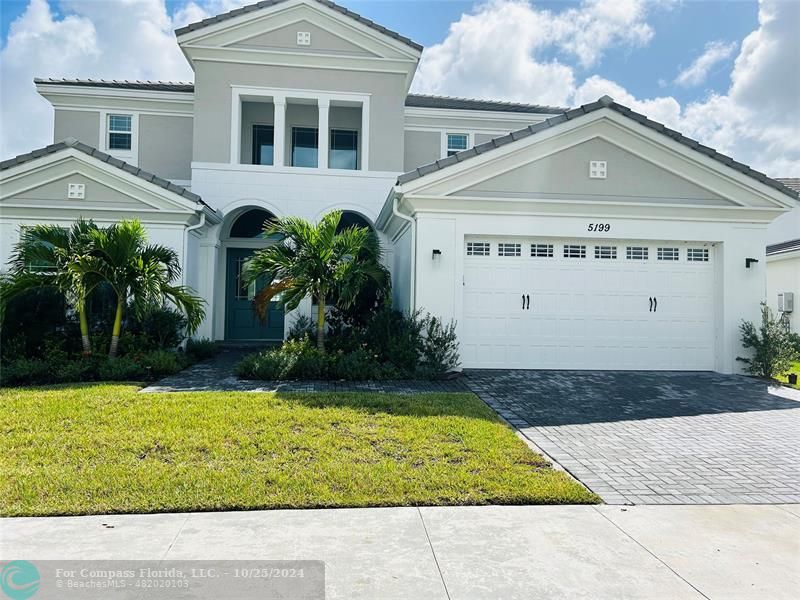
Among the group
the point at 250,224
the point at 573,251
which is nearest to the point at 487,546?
the point at 573,251

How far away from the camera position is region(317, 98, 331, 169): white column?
576 inches

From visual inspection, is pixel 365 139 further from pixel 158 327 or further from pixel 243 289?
pixel 158 327

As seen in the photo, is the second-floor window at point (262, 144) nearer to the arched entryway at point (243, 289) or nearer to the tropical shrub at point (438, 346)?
the arched entryway at point (243, 289)

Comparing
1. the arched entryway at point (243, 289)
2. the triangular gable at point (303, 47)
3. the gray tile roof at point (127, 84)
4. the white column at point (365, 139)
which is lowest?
the arched entryway at point (243, 289)

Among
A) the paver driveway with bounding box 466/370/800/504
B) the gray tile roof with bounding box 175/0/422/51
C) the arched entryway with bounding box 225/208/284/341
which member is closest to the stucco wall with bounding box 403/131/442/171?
the gray tile roof with bounding box 175/0/422/51

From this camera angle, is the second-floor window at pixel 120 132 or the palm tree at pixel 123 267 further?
the second-floor window at pixel 120 132

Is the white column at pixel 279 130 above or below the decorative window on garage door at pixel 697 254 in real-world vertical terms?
above

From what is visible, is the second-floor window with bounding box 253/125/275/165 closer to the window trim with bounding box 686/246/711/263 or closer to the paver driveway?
the paver driveway

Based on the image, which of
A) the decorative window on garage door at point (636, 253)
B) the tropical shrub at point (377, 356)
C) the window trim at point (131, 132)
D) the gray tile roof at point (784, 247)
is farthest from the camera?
the gray tile roof at point (784, 247)

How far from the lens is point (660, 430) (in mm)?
6473

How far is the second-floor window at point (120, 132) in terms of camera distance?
51.6 feet

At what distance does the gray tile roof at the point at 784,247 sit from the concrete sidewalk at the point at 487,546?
16975 millimetres

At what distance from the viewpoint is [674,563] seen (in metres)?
3.34

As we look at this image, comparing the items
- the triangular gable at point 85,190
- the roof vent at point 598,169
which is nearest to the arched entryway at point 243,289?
the triangular gable at point 85,190
